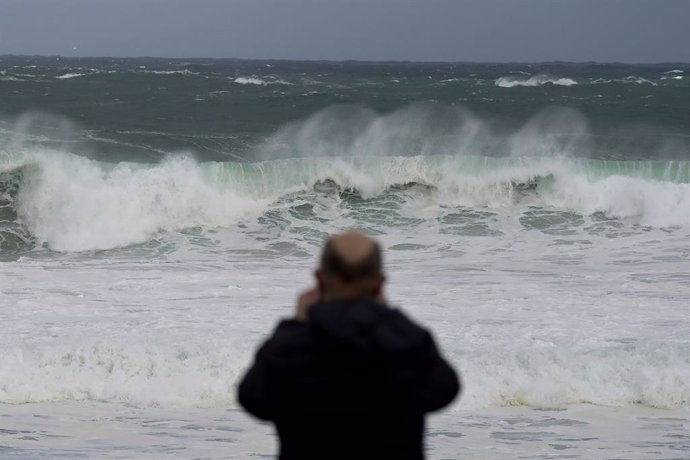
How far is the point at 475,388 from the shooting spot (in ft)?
28.5

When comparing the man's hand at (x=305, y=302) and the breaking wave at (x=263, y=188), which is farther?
the breaking wave at (x=263, y=188)

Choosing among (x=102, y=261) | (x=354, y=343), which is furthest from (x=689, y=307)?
(x=354, y=343)

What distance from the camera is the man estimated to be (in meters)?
2.28

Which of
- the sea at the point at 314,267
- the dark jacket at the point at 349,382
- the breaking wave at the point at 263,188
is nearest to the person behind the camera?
the dark jacket at the point at 349,382

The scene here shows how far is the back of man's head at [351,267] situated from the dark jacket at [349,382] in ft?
0.11

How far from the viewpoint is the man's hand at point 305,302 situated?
2350mm

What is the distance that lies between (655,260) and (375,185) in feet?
19.1

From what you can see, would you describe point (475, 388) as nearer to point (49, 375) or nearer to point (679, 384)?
point (679, 384)

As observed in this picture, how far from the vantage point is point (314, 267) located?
44.2 ft

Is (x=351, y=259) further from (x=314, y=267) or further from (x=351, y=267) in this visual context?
(x=314, y=267)

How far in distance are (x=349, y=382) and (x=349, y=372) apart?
0.02 meters

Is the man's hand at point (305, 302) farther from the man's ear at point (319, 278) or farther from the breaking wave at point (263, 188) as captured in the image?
the breaking wave at point (263, 188)

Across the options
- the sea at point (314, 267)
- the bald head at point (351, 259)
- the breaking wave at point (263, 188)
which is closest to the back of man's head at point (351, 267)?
the bald head at point (351, 259)

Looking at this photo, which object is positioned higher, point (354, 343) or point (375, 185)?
point (354, 343)
